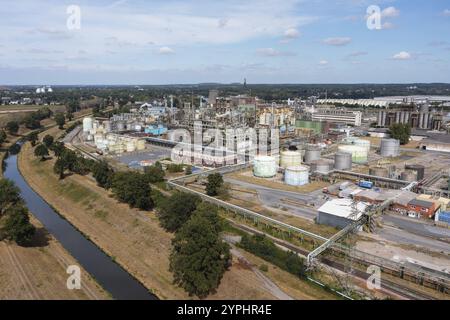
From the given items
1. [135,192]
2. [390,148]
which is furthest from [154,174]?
[390,148]

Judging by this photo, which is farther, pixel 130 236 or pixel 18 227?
pixel 130 236

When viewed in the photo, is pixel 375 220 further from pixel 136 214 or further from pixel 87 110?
pixel 87 110

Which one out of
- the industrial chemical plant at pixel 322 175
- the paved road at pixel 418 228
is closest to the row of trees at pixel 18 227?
the industrial chemical plant at pixel 322 175

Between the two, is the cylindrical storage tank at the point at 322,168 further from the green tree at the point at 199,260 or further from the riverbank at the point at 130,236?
the green tree at the point at 199,260

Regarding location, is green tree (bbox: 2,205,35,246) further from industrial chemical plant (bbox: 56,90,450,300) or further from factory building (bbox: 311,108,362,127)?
factory building (bbox: 311,108,362,127)

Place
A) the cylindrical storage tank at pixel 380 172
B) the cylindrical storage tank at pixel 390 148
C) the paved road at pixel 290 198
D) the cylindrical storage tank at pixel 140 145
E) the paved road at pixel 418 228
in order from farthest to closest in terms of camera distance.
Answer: the cylindrical storage tank at pixel 140 145 → the cylindrical storage tank at pixel 390 148 → the cylindrical storage tank at pixel 380 172 → the paved road at pixel 290 198 → the paved road at pixel 418 228

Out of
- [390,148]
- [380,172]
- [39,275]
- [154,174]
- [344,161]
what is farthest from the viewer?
[390,148]

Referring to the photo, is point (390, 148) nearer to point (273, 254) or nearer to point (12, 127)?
point (273, 254)
